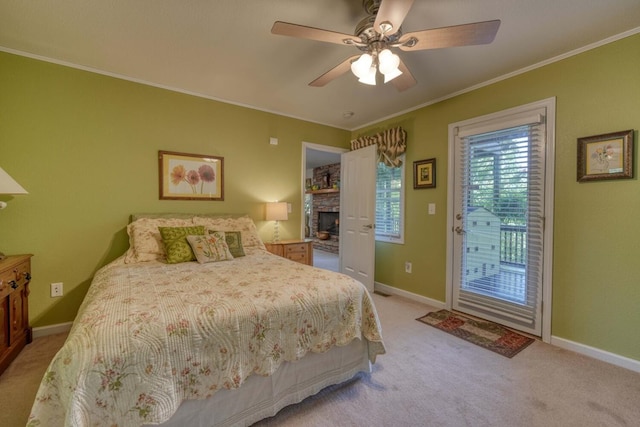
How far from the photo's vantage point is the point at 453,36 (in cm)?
159

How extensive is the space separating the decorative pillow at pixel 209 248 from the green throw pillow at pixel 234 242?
98mm

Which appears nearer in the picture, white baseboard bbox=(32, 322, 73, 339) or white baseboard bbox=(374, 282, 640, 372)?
white baseboard bbox=(374, 282, 640, 372)

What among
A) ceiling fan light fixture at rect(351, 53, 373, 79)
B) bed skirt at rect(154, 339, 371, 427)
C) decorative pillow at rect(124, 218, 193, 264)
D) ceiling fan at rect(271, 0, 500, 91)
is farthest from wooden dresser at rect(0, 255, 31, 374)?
ceiling fan light fixture at rect(351, 53, 373, 79)

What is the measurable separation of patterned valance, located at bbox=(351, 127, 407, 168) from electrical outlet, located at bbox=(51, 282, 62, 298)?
386 cm

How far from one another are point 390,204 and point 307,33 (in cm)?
274

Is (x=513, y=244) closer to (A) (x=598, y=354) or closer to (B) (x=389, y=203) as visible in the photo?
(A) (x=598, y=354)

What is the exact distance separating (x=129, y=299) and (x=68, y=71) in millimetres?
2482

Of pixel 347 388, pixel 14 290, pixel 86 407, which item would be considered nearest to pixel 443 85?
pixel 347 388

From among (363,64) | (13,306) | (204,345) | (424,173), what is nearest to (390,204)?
(424,173)

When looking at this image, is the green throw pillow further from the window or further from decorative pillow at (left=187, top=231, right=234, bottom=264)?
the window

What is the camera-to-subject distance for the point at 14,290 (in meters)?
2.09

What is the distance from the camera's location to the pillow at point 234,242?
8.96ft

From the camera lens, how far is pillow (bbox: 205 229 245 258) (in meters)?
2.73

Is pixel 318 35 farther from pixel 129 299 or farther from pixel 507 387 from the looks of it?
pixel 507 387
